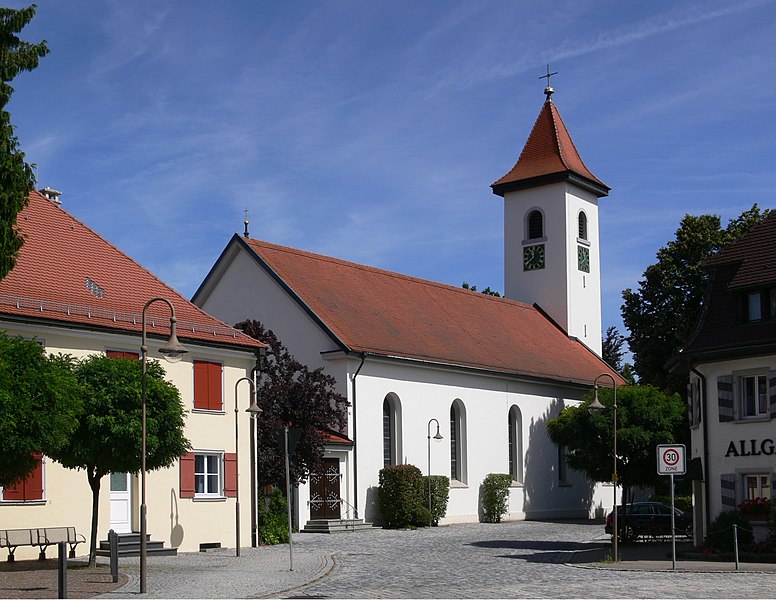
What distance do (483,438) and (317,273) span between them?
9180 mm

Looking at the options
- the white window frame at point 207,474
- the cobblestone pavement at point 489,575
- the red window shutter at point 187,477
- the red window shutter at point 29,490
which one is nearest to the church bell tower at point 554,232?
the cobblestone pavement at point 489,575

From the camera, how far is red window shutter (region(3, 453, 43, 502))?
2503 cm

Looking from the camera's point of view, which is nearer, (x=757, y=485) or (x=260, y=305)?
(x=757, y=485)

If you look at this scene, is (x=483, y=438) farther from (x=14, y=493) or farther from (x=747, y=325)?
(x=14, y=493)

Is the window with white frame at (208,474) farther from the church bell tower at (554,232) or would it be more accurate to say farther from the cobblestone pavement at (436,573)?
the church bell tower at (554,232)

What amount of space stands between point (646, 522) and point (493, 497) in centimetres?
1155

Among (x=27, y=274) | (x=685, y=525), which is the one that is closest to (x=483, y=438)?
(x=685, y=525)

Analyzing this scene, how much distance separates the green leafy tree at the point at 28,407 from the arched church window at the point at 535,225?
3991 cm

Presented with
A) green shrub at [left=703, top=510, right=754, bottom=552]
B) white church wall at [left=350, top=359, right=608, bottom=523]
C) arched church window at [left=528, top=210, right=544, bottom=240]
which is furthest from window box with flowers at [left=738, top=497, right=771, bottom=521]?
arched church window at [left=528, top=210, right=544, bottom=240]

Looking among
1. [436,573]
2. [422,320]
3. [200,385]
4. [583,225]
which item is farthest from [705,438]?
[583,225]

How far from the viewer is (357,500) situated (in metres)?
38.2

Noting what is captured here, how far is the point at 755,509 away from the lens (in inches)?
1009

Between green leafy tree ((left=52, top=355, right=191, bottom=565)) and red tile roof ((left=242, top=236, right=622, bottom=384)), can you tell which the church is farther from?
green leafy tree ((left=52, top=355, right=191, bottom=565))

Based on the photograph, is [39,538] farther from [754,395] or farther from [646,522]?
[646,522]
